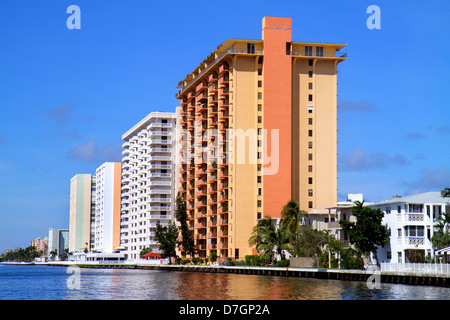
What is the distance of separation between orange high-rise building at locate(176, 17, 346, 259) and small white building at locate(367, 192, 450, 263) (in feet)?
139

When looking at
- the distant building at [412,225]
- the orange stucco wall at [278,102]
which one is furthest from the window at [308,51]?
the distant building at [412,225]

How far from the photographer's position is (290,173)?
137m

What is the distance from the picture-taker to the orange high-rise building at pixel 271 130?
A: 138 m

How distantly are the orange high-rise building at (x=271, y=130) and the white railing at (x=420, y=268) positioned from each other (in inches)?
2175

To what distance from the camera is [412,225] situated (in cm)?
9394

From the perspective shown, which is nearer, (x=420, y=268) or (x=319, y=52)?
(x=420, y=268)

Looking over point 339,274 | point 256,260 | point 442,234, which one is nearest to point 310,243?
point 256,260

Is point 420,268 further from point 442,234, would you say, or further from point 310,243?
point 310,243

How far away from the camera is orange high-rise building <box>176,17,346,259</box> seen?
138 metres

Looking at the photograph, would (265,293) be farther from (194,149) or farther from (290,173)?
(194,149)

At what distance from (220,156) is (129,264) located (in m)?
63.8

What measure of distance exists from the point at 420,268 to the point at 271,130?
65.0 m
